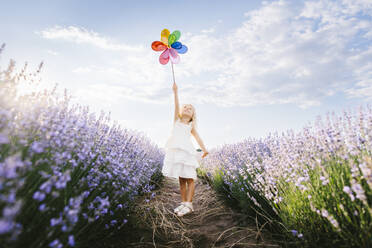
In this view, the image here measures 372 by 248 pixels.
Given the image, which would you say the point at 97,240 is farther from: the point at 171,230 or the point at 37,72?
the point at 37,72

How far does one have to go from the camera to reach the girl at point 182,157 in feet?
10.2

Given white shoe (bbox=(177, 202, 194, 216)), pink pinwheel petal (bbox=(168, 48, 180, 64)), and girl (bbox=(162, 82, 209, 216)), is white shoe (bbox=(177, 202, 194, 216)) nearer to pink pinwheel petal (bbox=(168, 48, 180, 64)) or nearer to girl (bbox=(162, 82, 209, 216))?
girl (bbox=(162, 82, 209, 216))

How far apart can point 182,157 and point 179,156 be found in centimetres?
5

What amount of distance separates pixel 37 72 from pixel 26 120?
74 cm

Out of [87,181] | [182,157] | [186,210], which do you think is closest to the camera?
[87,181]

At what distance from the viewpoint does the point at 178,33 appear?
3.31m

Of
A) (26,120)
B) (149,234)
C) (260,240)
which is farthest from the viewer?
(149,234)

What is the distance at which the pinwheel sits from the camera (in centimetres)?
329

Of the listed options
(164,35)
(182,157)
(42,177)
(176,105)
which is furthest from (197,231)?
(164,35)

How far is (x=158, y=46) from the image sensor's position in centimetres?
331

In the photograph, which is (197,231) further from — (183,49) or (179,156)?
(183,49)

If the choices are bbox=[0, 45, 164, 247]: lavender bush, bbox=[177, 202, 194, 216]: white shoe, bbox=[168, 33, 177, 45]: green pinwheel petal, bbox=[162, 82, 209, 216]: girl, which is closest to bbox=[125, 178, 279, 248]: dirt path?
bbox=[177, 202, 194, 216]: white shoe

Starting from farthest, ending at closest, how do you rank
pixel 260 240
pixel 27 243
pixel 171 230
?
1. pixel 171 230
2. pixel 260 240
3. pixel 27 243

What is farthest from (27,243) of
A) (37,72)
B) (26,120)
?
(37,72)
